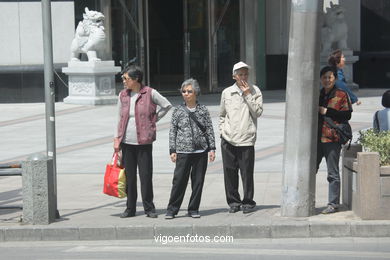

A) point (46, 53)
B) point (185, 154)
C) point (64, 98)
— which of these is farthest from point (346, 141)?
point (64, 98)

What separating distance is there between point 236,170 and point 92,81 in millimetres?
14298

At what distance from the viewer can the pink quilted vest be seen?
10406mm

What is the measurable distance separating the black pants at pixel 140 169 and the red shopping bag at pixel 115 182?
9cm

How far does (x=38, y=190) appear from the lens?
10.2 meters

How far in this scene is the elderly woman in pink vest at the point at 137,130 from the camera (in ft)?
34.2

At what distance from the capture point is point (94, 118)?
71.4 ft

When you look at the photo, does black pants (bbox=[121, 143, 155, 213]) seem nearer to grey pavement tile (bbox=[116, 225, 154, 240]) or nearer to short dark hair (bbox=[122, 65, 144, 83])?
grey pavement tile (bbox=[116, 225, 154, 240])

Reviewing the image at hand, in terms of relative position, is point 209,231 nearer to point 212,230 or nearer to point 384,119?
point 212,230

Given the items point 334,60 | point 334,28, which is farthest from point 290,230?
point 334,28

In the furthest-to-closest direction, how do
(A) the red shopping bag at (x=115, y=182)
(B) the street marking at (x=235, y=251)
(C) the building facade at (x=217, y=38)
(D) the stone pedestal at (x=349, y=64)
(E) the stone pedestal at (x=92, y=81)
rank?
(C) the building facade at (x=217, y=38), (D) the stone pedestal at (x=349, y=64), (E) the stone pedestal at (x=92, y=81), (A) the red shopping bag at (x=115, y=182), (B) the street marking at (x=235, y=251)

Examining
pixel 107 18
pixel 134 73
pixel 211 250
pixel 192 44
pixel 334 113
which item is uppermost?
pixel 107 18

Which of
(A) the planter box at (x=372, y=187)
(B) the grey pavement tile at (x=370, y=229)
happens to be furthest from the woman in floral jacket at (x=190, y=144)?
(B) the grey pavement tile at (x=370, y=229)

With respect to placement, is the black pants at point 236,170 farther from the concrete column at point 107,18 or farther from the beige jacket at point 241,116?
the concrete column at point 107,18

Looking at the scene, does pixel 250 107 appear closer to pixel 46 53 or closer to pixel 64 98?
pixel 46 53
